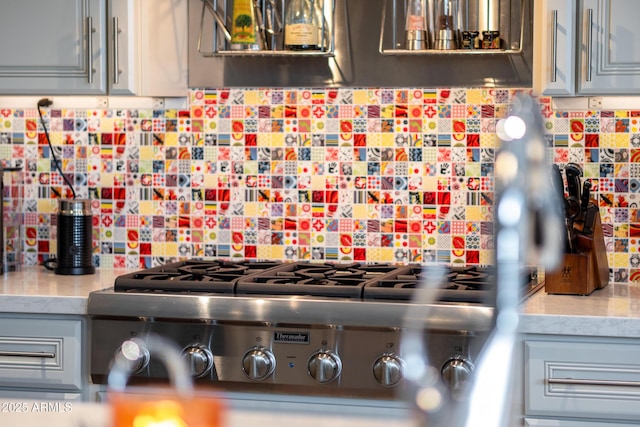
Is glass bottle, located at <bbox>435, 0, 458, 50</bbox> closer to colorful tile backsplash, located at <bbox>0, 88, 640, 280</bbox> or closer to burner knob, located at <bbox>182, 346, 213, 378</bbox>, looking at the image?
colorful tile backsplash, located at <bbox>0, 88, 640, 280</bbox>

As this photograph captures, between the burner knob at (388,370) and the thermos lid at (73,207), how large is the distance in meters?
1.13

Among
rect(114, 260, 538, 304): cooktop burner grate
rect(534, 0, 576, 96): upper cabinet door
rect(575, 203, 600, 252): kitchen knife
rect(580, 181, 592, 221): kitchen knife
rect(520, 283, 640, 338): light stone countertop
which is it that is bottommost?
rect(520, 283, 640, 338): light stone countertop

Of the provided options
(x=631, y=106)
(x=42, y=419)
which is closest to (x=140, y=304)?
(x=42, y=419)

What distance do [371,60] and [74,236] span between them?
41.7 inches

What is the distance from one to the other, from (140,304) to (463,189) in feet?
3.48

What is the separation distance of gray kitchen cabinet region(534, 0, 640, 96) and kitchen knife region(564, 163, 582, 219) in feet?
0.72

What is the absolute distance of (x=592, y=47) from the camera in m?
2.33

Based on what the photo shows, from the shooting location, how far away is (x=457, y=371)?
6.82 ft

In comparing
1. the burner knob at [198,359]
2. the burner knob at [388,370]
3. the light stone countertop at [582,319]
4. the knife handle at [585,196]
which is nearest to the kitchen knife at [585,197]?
the knife handle at [585,196]

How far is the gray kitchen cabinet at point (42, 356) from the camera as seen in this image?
2.31 meters

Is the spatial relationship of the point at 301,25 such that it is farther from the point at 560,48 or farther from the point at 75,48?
the point at 560,48

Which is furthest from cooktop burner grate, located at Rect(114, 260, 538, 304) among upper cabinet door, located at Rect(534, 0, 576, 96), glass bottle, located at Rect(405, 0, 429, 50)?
glass bottle, located at Rect(405, 0, 429, 50)

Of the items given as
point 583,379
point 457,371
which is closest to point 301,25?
point 457,371

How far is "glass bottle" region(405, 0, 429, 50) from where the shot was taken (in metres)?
2.63
